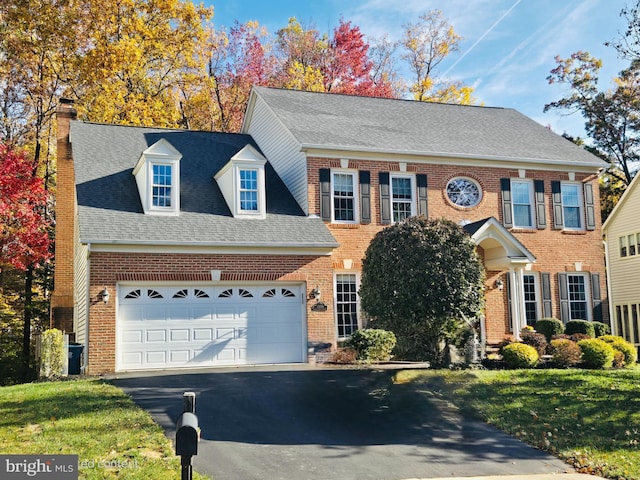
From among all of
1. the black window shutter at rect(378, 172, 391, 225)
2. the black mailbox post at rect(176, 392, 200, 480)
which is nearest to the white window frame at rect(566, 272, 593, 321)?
the black window shutter at rect(378, 172, 391, 225)

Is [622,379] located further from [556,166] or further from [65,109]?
[65,109]

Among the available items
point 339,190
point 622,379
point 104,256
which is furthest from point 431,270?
point 104,256

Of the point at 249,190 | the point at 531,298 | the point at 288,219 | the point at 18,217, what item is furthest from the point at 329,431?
the point at 18,217

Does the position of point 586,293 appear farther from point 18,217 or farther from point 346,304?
point 18,217

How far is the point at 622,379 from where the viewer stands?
16.2 meters

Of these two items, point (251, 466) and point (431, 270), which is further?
point (431, 270)

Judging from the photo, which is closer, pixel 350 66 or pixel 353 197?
pixel 353 197

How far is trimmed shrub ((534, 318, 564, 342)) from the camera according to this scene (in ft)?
71.6

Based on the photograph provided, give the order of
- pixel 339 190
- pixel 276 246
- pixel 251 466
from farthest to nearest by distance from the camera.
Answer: pixel 339 190
pixel 276 246
pixel 251 466

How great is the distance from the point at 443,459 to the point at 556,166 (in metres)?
16.3

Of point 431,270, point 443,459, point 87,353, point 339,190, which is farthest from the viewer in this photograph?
point 339,190

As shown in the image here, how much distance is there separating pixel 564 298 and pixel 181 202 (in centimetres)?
1326

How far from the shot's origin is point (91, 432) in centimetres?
1034
